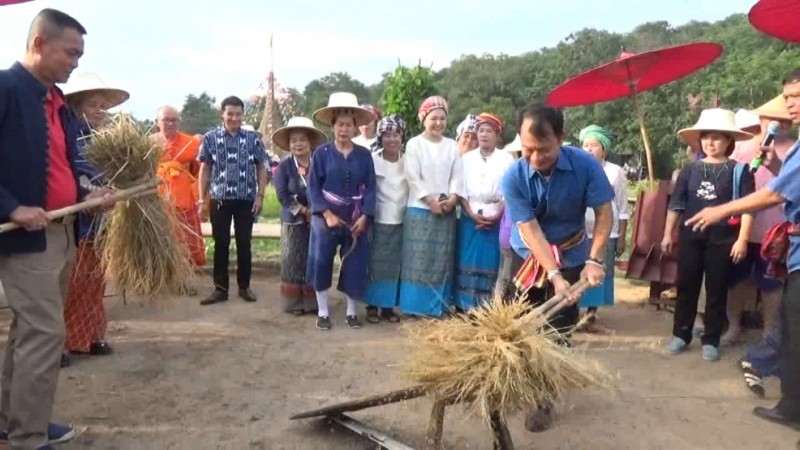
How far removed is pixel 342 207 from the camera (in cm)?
530

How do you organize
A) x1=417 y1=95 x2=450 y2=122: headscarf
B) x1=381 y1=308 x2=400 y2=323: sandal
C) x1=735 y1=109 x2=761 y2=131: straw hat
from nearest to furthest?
x1=735 y1=109 x2=761 y2=131: straw hat
x1=417 y1=95 x2=450 y2=122: headscarf
x1=381 y1=308 x2=400 y2=323: sandal

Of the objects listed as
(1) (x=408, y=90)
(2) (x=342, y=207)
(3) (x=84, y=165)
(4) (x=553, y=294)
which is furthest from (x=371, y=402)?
(1) (x=408, y=90)

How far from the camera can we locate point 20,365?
9.12 ft

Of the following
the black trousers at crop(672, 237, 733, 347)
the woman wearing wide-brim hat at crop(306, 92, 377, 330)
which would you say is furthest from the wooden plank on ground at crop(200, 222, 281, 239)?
the black trousers at crop(672, 237, 733, 347)

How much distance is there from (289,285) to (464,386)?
136 inches

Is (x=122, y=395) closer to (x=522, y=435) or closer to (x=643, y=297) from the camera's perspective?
(x=522, y=435)

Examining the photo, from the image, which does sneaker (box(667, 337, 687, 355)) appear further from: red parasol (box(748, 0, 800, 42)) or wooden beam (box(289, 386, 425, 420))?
wooden beam (box(289, 386, 425, 420))

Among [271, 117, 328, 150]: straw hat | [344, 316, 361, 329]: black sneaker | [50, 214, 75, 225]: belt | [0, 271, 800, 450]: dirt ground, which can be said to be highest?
[271, 117, 328, 150]: straw hat

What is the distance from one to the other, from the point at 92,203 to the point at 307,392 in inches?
63.0

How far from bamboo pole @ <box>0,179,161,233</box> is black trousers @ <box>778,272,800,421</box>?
3.19 m

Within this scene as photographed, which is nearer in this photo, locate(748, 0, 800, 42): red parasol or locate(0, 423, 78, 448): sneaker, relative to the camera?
locate(0, 423, 78, 448): sneaker

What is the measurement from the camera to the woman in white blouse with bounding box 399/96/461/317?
5418 mm

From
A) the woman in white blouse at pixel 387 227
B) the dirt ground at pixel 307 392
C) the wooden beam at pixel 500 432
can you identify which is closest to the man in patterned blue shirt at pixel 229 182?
the dirt ground at pixel 307 392

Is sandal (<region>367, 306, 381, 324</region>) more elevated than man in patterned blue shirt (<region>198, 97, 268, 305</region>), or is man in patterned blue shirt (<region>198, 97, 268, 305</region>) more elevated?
man in patterned blue shirt (<region>198, 97, 268, 305</region>)
